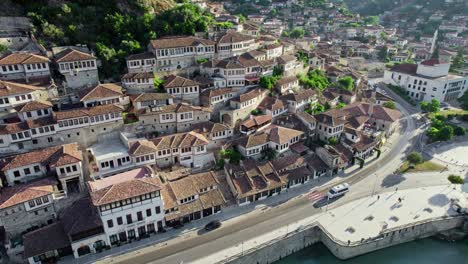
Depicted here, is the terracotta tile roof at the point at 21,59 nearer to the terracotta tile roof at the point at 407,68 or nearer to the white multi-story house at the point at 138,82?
the white multi-story house at the point at 138,82

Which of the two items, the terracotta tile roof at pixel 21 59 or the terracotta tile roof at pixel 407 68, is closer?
the terracotta tile roof at pixel 21 59

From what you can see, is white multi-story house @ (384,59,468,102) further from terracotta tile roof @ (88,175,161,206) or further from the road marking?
terracotta tile roof @ (88,175,161,206)

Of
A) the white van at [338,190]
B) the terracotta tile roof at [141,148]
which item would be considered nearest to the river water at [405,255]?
the white van at [338,190]

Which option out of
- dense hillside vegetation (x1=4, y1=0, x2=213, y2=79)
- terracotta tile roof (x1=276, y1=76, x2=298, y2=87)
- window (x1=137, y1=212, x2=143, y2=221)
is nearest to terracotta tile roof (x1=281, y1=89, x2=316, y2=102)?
terracotta tile roof (x1=276, y1=76, x2=298, y2=87)

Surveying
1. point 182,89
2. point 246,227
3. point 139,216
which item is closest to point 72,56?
point 182,89

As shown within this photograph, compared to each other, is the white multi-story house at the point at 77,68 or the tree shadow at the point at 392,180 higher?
the white multi-story house at the point at 77,68

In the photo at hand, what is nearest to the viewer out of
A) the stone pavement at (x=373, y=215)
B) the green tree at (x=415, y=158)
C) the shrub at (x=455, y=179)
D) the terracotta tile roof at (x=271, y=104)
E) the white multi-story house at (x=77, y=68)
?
the stone pavement at (x=373, y=215)
